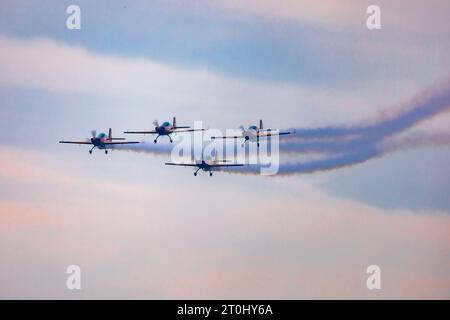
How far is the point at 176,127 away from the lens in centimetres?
9962
